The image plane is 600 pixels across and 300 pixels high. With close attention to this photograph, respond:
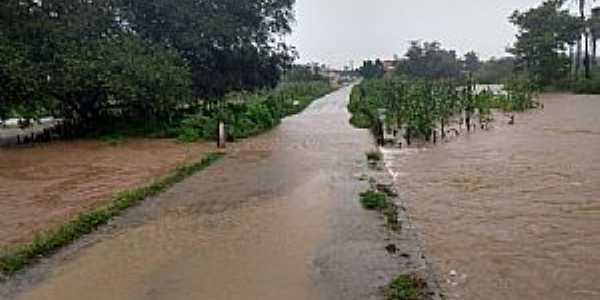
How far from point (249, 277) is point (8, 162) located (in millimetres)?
11786

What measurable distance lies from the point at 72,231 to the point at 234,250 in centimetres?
214

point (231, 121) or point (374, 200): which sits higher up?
point (231, 121)

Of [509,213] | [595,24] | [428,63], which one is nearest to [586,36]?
[595,24]

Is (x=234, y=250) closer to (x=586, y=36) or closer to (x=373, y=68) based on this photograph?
(x=586, y=36)

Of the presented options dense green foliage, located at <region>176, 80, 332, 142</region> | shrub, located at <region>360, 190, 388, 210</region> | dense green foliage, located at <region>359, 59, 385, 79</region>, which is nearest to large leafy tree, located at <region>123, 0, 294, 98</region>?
dense green foliage, located at <region>176, 80, 332, 142</region>

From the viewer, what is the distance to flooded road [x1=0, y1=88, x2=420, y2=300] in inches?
238

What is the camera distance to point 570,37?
42.7 metres

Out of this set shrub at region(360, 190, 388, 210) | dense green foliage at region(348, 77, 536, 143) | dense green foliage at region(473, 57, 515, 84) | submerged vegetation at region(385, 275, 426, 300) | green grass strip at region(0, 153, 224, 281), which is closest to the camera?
submerged vegetation at region(385, 275, 426, 300)

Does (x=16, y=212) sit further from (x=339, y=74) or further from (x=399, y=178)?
(x=339, y=74)

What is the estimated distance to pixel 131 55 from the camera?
19.5 meters

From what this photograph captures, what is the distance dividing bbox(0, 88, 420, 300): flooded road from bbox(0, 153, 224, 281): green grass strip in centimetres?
19

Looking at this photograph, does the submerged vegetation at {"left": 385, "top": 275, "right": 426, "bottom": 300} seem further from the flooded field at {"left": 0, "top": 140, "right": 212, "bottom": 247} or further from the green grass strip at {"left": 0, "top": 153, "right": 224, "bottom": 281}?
the flooded field at {"left": 0, "top": 140, "right": 212, "bottom": 247}

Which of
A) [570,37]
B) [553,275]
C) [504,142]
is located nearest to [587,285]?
[553,275]

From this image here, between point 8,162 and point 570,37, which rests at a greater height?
point 570,37
